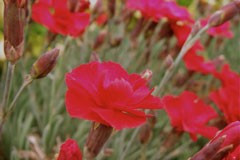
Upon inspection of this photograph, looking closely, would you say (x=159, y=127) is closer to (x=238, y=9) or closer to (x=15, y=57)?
(x=238, y=9)

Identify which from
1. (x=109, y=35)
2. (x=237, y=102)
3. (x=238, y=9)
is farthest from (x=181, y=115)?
(x=109, y=35)

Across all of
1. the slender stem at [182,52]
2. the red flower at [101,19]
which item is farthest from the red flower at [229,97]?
the red flower at [101,19]

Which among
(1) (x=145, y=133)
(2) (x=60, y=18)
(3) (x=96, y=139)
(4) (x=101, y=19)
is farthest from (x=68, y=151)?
(4) (x=101, y=19)

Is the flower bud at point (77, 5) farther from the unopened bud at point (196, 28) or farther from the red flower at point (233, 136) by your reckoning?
the red flower at point (233, 136)

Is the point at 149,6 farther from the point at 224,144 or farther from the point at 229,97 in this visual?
the point at 224,144

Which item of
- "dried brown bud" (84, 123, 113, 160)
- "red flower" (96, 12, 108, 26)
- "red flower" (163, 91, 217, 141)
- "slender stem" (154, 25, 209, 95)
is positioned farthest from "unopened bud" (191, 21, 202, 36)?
"red flower" (96, 12, 108, 26)
